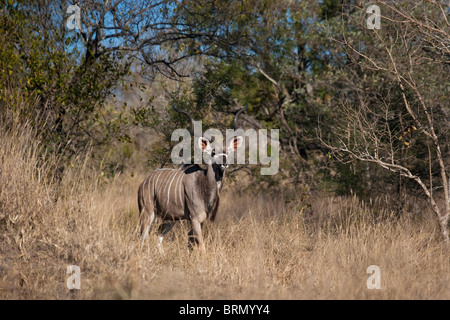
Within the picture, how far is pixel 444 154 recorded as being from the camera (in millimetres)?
6879

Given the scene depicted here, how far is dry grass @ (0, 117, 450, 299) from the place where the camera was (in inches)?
165

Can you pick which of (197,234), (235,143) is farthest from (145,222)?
(235,143)

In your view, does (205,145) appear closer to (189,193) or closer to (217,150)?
(217,150)

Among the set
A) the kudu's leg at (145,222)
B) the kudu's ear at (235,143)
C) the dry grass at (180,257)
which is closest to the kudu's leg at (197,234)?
the dry grass at (180,257)

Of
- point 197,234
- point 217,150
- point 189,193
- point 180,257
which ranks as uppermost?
point 217,150

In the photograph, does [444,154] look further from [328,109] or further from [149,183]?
[149,183]

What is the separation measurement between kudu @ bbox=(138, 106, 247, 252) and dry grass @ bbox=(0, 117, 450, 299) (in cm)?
25

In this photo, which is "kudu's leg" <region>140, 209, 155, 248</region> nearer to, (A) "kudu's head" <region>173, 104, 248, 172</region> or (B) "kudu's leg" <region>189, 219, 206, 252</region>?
(B) "kudu's leg" <region>189, 219, 206, 252</region>

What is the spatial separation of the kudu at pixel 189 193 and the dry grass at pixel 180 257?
247mm

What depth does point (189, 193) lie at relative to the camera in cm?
599

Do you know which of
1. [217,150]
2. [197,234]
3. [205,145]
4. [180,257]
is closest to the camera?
[180,257]

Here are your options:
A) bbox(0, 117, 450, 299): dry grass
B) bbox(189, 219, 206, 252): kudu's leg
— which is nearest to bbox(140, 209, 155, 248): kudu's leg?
bbox(0, 117, 450, 299): dry grass

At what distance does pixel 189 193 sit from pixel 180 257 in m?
1.01

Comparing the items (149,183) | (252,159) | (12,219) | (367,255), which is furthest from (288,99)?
(12,219)
